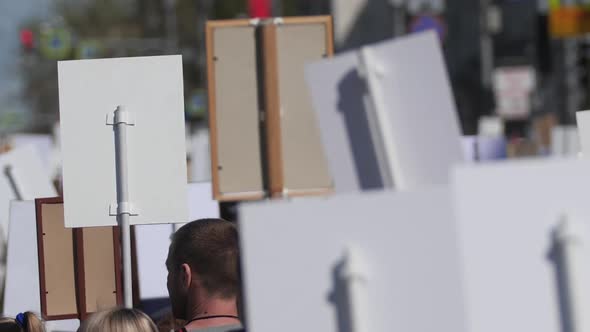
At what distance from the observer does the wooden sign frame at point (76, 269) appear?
489cm

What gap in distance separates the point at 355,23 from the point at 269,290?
4185 cm

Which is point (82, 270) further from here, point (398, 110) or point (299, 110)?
point (398, 110)

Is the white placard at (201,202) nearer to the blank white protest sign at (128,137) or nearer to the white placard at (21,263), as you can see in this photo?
the white placard at (21,263)

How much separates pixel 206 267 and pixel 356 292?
143 centimetres

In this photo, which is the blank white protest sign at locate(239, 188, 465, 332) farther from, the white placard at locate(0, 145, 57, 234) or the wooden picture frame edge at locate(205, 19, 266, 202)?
the white placard at locate(0, 145, 57, 234)

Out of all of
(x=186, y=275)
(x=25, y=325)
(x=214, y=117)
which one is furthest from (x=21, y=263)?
(x=186, y=275)

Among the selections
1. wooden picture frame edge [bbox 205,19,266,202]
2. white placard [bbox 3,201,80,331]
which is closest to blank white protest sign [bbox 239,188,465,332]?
wooden picture frame edge [bbox 205,19,266,202]

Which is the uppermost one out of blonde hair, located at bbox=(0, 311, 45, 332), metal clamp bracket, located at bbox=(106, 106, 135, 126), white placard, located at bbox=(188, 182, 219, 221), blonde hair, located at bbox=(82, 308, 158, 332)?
metal clamp bracket, located at bbox=(106, 106, 135, 126)

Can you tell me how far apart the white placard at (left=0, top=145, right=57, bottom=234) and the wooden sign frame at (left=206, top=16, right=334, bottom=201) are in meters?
1.22

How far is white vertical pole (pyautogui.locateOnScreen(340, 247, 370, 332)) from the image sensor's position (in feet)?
8.84

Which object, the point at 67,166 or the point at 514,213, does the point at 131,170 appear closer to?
the point at 67,166

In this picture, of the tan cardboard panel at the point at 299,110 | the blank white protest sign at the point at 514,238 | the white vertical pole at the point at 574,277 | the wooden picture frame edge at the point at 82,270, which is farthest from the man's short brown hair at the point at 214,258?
the white vertical pole at the point at 574,277

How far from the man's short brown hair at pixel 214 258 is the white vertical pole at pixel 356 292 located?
1.34 meters

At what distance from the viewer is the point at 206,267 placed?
13.4 ft
